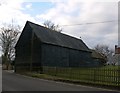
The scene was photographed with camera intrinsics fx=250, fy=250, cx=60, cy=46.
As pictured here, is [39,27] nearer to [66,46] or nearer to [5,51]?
[66,46]

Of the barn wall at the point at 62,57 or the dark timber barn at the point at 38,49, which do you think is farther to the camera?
the barn wall at the point at 62,57

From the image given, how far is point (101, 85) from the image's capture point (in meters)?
18.8

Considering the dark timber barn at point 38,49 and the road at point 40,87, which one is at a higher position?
the dark timber barn at point 38,49

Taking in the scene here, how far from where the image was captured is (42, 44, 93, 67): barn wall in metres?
38.5

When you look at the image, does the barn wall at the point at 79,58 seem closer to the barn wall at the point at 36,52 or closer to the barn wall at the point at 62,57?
the barn wall at the point at 62,57

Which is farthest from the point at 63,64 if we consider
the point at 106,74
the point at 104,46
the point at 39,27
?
the point at 104,46

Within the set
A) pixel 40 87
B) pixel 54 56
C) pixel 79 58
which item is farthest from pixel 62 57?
pixel 40 87

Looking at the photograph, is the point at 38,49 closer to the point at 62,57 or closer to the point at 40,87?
the point at 62,57

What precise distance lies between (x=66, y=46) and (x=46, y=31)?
5208 millimetres

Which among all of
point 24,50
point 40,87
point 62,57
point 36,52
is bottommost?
point 40,87

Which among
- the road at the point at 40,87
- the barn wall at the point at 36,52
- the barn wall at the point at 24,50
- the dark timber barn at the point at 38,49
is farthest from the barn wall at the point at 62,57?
the road at the point at 40,87

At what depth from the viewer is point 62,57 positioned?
44.3 metres

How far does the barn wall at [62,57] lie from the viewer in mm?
38500

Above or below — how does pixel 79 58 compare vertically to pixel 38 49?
below
